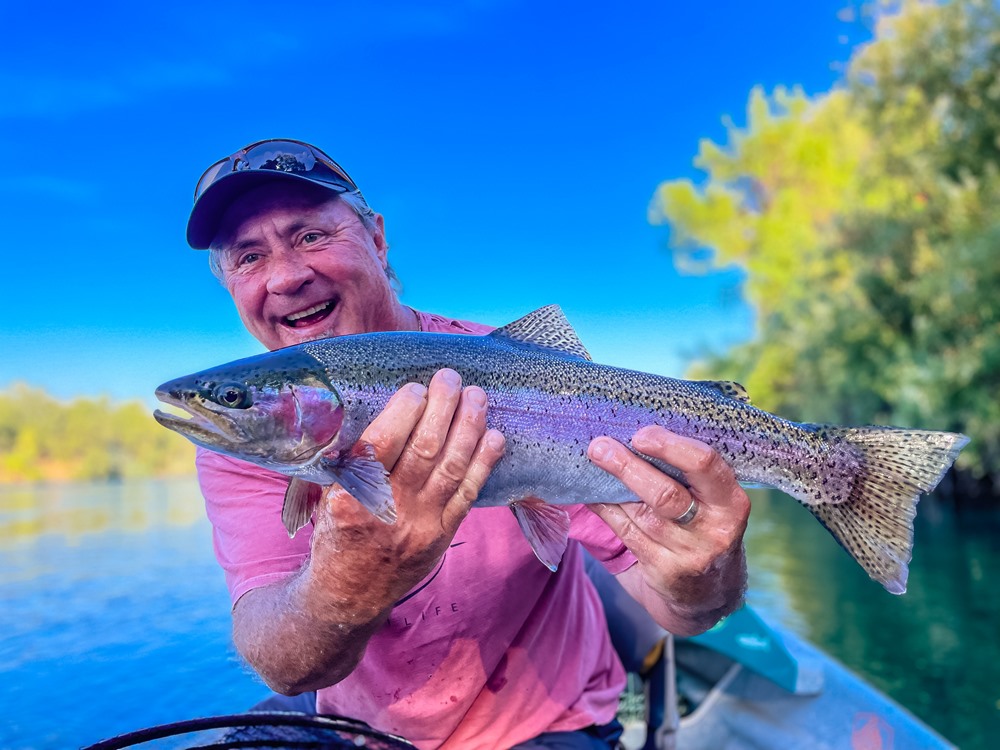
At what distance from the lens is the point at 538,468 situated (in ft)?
7.27

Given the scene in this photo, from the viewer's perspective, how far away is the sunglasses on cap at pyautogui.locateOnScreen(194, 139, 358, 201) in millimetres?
2754

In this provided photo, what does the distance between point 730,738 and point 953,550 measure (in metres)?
14.4

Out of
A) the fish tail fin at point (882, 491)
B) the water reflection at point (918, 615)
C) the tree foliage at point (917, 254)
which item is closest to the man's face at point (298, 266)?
the fish tail fin at point (882, 491)

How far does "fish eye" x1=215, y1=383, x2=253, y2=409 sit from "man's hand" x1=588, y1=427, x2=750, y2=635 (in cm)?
100

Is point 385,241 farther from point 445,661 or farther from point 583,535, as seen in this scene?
point 445,661

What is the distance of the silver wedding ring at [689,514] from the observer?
2.23 m

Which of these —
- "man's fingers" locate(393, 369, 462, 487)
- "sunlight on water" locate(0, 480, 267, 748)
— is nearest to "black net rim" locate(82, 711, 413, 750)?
"sunlight on water" locate(0, 480, 267, 748)

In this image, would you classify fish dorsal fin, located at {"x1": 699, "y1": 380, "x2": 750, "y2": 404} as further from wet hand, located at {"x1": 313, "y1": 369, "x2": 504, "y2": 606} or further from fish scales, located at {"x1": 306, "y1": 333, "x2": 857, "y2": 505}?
wet hand, located at {"x1": 313, "y1": 369, "x2": 504, "y2": 606}

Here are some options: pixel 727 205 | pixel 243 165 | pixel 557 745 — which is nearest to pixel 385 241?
pixel 243 165

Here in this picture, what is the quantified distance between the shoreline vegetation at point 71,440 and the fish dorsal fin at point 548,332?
7279 centimetres

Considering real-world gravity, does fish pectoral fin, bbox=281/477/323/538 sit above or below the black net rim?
above

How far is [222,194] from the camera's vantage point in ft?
9.15

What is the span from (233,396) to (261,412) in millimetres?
86

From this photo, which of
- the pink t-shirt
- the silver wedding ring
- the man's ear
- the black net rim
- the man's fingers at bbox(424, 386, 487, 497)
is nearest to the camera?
the man's fingers at bbox(424, 386, 487, 497)
